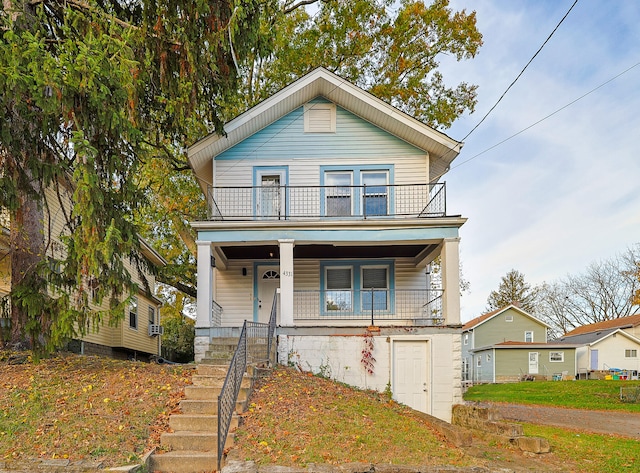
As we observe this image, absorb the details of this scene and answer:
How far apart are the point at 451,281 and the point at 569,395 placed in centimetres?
1390

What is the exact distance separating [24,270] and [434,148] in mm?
10400

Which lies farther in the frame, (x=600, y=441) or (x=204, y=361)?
(x=204, y=361)

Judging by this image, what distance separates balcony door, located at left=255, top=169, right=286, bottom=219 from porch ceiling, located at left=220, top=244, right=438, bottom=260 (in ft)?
3.27

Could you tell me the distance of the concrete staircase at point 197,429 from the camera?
6.31 m

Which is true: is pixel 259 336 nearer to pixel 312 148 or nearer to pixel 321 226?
pixel 321 226

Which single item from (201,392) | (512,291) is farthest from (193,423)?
(512,291)

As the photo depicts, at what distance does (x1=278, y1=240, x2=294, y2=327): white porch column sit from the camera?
12.6m

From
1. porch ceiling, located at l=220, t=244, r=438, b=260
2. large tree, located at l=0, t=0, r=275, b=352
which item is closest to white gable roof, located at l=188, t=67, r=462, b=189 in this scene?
porch ceiling, located at l=220, t=244, r=438, b=260

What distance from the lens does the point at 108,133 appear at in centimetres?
833

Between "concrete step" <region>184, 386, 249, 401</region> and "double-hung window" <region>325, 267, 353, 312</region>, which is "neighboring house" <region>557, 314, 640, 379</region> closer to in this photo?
"double-hung window" <region>325, 267, 353, 312</region>

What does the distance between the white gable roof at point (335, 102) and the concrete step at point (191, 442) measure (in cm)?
846

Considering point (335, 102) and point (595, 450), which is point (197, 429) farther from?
point (335, 102)

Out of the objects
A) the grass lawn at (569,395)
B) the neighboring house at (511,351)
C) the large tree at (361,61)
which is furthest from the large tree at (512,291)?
the large tree at (361,61)

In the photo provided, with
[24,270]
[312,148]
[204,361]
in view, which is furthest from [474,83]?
[24,270]
